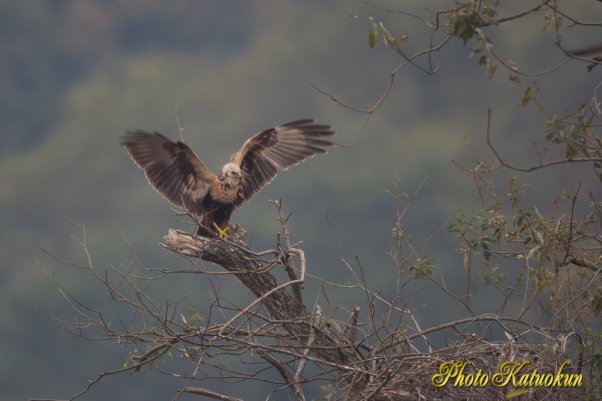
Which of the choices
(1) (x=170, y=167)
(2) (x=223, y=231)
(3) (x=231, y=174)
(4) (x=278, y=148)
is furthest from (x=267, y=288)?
A: (4) (x=278, y=148)

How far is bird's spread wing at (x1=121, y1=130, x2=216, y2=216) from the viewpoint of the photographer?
6.10 meters

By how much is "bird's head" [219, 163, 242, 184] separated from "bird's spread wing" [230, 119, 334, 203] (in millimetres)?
321

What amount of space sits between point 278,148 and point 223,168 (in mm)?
694

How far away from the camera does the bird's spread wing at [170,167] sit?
6098 mm

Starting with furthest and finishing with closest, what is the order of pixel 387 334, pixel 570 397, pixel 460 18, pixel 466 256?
pixel 466 256 < pixel 387 334 < pixel 570 397 < pixel 460 18

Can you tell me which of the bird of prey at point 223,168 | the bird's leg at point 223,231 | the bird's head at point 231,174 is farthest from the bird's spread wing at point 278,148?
the bird's leg at point 223,231

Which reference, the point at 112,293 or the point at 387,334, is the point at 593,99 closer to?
the point at 387,334

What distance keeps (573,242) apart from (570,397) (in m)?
0.84

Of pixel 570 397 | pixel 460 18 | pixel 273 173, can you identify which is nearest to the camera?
pixel 460 18

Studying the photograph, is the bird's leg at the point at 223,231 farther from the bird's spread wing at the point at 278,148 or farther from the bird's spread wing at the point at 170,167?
the bird's spread wing at the point at 278,148

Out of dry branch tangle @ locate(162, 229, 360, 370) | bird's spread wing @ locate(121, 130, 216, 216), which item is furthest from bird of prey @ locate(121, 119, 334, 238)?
dry branch tangle @ locate(162, 229, 360, 370)

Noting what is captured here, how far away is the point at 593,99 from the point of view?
400 centimetres

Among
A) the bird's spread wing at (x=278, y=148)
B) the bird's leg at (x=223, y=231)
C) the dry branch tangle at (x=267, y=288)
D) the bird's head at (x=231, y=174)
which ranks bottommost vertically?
the dry branch tangle at (x=267, y=288)

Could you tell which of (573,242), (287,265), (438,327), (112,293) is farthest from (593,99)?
(112,293)
